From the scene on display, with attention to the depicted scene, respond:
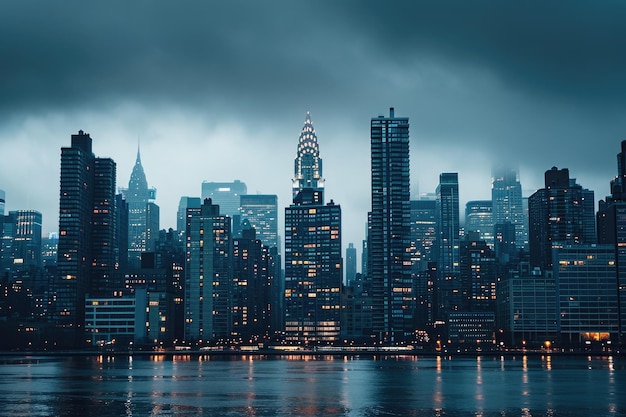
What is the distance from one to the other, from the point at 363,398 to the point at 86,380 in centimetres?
5959

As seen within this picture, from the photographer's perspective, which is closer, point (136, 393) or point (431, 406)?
point (431, 406)

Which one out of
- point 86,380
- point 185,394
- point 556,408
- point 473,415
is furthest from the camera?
point 86,380

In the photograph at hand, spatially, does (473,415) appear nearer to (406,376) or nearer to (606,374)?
(406,376)

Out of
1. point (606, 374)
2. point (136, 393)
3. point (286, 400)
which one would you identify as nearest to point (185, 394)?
point (136, 393)

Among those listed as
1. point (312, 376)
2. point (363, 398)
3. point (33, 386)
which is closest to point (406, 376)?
point (312, 376)

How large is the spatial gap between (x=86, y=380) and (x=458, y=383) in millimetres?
61750

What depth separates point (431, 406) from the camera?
357 ft

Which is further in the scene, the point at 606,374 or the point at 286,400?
the point at 606,374

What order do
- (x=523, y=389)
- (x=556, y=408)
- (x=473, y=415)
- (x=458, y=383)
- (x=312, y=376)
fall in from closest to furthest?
(x=473, y=415) < (x=556, y=408) < (x=523, y=389) < (x=458, y=383) < (x=312, y=376)

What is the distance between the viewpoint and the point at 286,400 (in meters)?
116

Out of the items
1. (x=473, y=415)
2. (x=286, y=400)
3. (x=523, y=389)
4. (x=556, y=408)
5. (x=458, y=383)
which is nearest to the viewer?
(x=473, y=415)

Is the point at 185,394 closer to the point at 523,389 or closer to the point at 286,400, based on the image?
the point at 286,400

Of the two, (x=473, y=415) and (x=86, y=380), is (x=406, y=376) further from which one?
(x=473, y=415)

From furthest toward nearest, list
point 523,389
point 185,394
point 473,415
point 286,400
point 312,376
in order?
point 312,376 → point 523,389 → point 185,394 → point 286,400 → point 473,415
